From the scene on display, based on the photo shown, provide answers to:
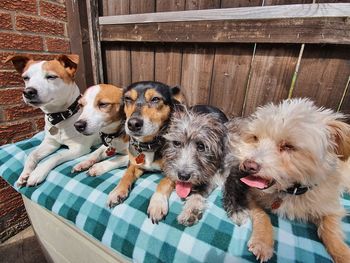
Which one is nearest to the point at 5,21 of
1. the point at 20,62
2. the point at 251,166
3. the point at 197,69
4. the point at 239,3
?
the point at 20,62

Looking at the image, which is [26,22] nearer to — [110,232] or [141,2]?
[141,2]

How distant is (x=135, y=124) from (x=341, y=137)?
3.04 feet

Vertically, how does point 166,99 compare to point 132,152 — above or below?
above

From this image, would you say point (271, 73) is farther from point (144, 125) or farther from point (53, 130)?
point (53, 130)

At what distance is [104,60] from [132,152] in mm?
1169

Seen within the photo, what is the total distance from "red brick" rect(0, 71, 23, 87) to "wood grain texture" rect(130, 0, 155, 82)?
2.96 ft

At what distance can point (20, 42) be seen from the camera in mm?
1649

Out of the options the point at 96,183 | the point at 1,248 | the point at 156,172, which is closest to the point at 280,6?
the point at 156,172

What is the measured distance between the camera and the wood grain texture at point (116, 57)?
186cm

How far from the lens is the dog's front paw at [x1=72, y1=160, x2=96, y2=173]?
4.50ft

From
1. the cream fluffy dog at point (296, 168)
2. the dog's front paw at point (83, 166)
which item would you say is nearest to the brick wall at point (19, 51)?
the dog's front paw at point (83, 166)

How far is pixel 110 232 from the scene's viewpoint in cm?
104

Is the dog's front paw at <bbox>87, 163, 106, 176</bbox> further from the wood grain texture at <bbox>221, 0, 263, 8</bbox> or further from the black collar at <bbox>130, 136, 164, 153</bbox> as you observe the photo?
the wood grain texture at <bbox>221, 0, 263, 8</bbox>

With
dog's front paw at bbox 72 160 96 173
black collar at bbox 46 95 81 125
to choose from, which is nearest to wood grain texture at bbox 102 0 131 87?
black collar at bbox 46 95 81 125
